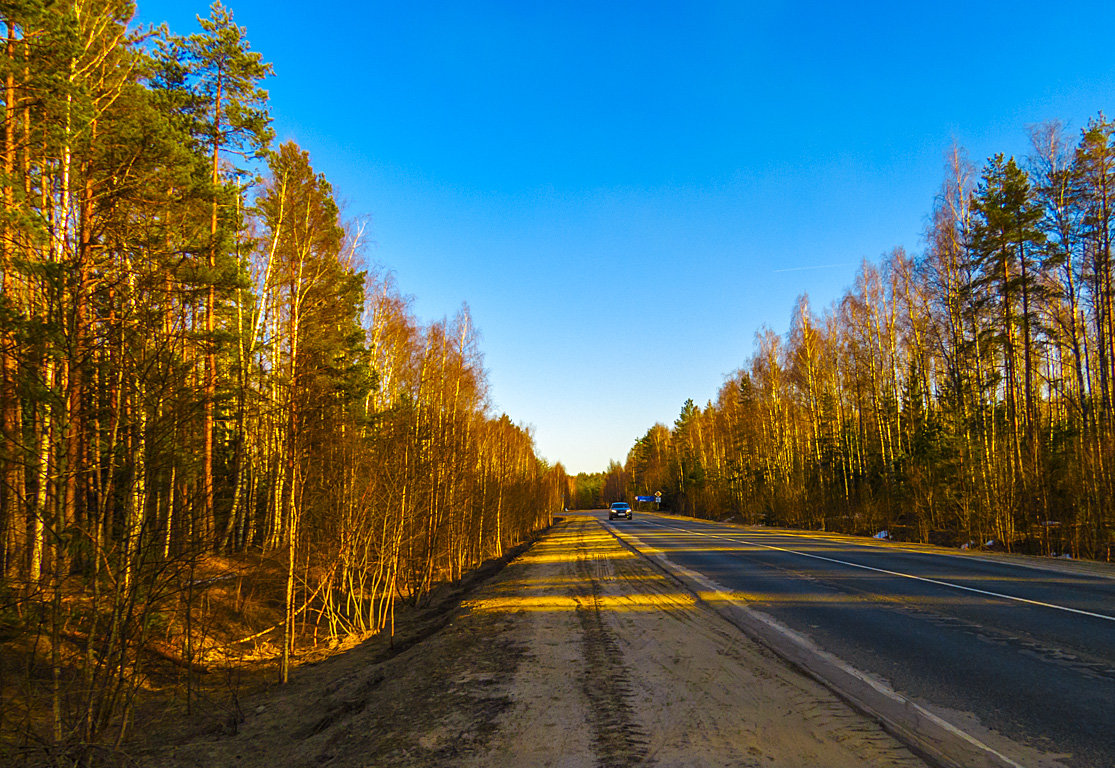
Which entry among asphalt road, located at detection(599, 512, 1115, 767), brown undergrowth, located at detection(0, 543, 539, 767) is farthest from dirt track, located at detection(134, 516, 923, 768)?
asphalt road, located at detection(599, 512, 1115, 767)

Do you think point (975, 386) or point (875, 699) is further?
point (975, 386)

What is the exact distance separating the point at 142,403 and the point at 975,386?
28.3 metres

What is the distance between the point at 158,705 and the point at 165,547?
428cm

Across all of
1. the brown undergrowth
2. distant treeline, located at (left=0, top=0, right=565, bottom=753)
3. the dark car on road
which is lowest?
the dark car on road

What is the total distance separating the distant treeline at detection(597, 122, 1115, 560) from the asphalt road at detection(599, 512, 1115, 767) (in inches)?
236

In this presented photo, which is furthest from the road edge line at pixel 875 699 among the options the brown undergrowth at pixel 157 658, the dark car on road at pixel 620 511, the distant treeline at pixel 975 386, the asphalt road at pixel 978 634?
the dark car on road at pixel 620 511

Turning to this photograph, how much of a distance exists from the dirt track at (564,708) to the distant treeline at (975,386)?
15.5 m

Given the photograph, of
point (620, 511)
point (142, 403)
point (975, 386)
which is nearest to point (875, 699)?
point (142, 403)

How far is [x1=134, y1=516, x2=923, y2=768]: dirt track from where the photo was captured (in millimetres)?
3717

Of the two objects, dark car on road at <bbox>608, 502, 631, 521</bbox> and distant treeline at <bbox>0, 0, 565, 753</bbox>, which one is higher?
distant treeline at <bbox>0, 0, 565, 753</bbox>

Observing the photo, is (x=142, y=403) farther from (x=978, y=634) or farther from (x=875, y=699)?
(x=978, y=634)

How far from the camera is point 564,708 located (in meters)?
4.51

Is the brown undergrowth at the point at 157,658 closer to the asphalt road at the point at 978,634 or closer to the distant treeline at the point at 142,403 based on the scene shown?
the distant treeline at the point at 142,403

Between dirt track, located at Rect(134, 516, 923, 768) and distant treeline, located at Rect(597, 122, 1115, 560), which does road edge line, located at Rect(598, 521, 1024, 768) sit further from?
distant treeline, located at Rect(597, 122, 1115, 560)
